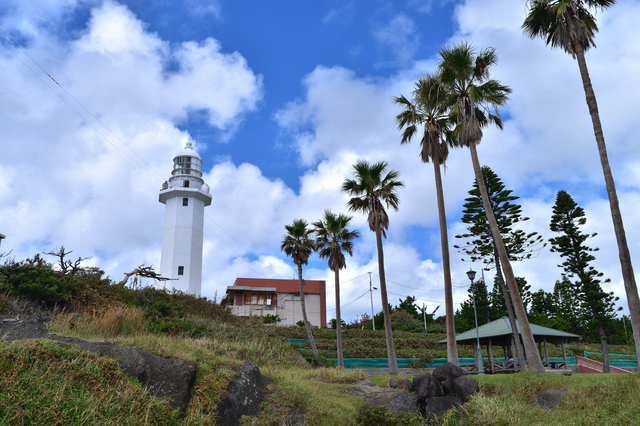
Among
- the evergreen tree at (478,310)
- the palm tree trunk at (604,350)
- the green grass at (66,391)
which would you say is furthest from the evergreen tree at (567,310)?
the green grass at (66,391)

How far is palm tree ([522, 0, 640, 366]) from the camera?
529 inches

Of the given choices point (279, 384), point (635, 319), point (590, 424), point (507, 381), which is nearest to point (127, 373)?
point (279, 384)

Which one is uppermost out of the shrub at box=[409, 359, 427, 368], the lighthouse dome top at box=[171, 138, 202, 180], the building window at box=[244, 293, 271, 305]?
the lighthouse dome top at box=[171, 138, 202, 180]

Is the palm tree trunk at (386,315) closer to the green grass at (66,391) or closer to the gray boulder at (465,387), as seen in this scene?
the gray boulder at (465,387)

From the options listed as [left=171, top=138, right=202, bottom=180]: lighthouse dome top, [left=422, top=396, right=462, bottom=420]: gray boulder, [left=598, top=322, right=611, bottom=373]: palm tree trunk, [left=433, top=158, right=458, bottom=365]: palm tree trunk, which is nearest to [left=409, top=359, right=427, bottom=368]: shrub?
[left=433, top=158, right=458, bottom=365]: palm tree trunk

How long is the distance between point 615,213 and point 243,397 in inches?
473

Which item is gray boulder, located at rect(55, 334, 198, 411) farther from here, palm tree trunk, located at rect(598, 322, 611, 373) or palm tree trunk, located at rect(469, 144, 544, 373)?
palm tree trunk, located at rect(598, 322, 611, 373)

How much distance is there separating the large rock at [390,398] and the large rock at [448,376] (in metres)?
1.12

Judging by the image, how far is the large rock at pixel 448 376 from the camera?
1298 centimetres

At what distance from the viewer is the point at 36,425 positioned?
20.3 feet

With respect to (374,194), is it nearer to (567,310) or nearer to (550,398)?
(550,398)

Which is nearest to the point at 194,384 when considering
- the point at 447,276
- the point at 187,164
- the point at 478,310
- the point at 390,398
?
the point at 390,398

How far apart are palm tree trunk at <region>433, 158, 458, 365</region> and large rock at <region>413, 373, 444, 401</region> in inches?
190

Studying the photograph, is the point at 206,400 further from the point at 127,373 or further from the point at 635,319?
the point at 635,319
